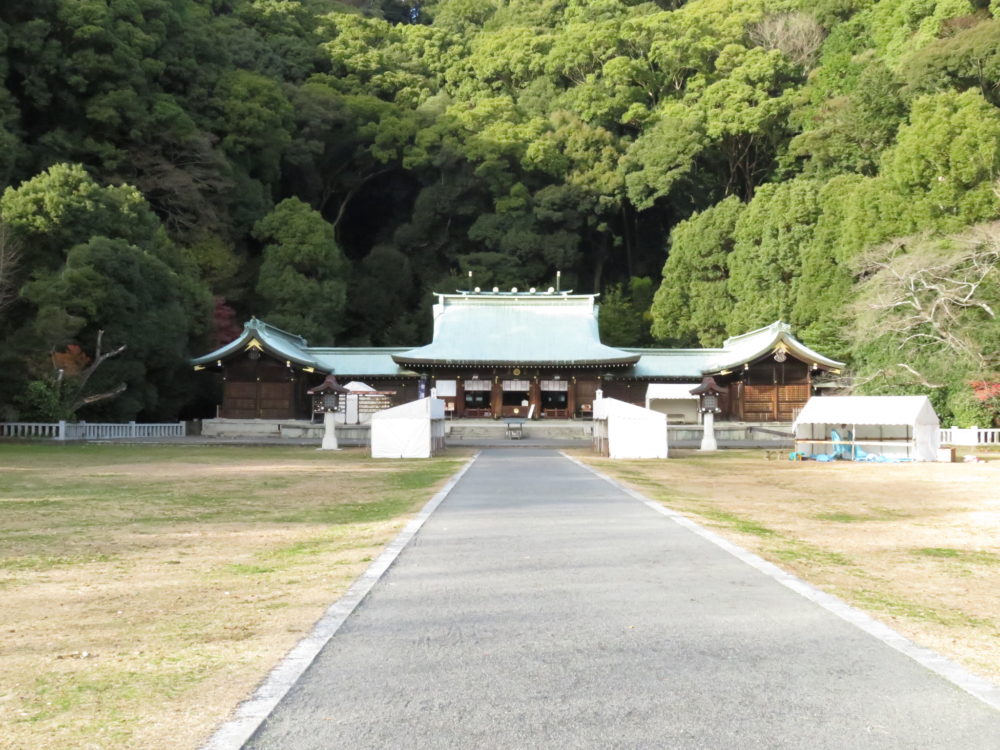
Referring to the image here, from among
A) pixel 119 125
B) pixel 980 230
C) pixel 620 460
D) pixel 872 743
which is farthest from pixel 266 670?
pixel 119 125

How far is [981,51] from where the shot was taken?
117ft

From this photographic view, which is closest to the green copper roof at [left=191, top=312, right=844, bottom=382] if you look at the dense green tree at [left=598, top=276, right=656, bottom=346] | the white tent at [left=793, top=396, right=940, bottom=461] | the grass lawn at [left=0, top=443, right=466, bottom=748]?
the dense green tree at [left=598, top=276, right=656, bottom=346]

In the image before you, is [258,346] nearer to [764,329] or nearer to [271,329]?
[271,329]

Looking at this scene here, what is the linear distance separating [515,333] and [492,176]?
11840 mm

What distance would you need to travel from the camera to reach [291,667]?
4.21 meters

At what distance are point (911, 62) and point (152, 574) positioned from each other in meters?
39.0

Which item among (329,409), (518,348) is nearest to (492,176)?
(518,348)

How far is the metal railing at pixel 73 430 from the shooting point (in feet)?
93.7

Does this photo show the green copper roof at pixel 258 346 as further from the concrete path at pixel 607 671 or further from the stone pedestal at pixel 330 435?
the concrete path at pixel 607 671

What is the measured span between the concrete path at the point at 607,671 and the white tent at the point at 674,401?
95.5ft

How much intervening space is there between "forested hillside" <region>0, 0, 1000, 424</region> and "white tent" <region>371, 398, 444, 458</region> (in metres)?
11.6

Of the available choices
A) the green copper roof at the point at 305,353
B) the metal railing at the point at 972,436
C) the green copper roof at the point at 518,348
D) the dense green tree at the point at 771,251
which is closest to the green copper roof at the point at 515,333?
the green copper roof at the point at 518,348

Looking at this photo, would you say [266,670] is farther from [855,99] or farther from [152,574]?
[855,99]

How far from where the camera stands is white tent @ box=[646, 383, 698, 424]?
35.8 meters
